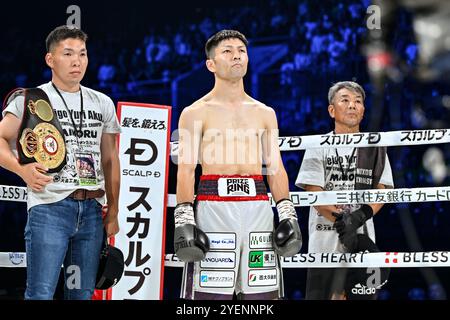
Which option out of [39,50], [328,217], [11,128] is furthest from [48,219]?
[39,50]

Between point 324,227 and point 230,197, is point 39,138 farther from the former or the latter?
point 324,227

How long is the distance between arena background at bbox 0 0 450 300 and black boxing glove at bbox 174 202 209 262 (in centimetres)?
142

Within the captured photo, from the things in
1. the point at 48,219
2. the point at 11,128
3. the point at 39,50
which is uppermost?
the point at 39,50

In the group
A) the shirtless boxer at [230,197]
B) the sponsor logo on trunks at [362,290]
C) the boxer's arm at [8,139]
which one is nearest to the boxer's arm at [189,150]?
the shirtless boxer at [230,197]

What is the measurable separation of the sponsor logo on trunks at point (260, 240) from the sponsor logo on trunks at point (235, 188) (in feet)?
0.47

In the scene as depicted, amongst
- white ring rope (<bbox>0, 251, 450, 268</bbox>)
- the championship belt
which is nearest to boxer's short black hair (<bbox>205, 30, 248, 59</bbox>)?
the championship belt

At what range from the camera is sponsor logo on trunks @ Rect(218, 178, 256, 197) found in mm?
2504

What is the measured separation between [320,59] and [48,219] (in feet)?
7.06

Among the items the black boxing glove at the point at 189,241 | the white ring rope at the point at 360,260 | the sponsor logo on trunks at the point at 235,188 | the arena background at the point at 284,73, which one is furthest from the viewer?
the arena background at the point at 284,73

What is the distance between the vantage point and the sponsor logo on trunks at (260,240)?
248 centimetres

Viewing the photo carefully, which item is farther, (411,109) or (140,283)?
(411,109)

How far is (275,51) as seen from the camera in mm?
4055

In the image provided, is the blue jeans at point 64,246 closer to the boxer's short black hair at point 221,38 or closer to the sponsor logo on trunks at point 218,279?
the sponsor logo on trunks at point 218,279

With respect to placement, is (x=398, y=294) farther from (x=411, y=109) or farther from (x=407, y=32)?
(x=407, y=32)
